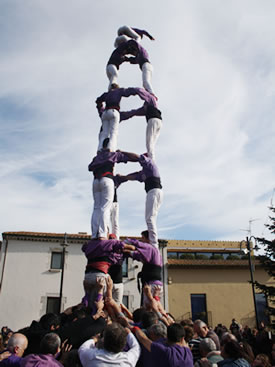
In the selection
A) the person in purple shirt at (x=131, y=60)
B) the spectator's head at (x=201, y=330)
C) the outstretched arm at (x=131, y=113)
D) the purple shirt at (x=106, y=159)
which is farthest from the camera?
the person in purple shirt at (x=131, y=60)

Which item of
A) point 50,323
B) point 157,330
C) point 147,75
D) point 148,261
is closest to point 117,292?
point 148,261

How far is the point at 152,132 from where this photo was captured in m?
9.12

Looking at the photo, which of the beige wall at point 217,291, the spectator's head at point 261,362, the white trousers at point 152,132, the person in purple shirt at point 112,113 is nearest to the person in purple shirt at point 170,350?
the spectator's head at point 261,362

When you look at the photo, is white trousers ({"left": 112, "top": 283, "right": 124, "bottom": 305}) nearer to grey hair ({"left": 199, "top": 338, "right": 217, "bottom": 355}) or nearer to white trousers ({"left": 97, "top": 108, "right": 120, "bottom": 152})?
white trousers ({"left": 97, "top": 108, "right": 120, "bottom": 152})

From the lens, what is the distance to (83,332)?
3.89m

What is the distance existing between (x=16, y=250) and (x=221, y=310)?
529 inches

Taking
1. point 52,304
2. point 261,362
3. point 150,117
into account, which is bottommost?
point 261,362

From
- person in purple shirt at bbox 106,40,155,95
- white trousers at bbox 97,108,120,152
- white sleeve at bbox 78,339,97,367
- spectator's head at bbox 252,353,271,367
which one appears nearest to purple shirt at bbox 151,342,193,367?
white sleeve at bbox 78,339,97,367

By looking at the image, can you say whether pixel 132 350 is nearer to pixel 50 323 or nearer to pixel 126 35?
pixel 50 323

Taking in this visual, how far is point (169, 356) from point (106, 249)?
4.23 meters

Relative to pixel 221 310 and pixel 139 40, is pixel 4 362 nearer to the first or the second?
pixel 139 40

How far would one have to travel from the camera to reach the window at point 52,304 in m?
21.4

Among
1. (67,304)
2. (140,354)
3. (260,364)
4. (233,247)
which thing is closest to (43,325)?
(140,354)

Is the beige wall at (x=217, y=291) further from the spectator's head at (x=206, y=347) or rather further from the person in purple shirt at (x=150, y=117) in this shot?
the spectator's head at (x=206, y=347)
